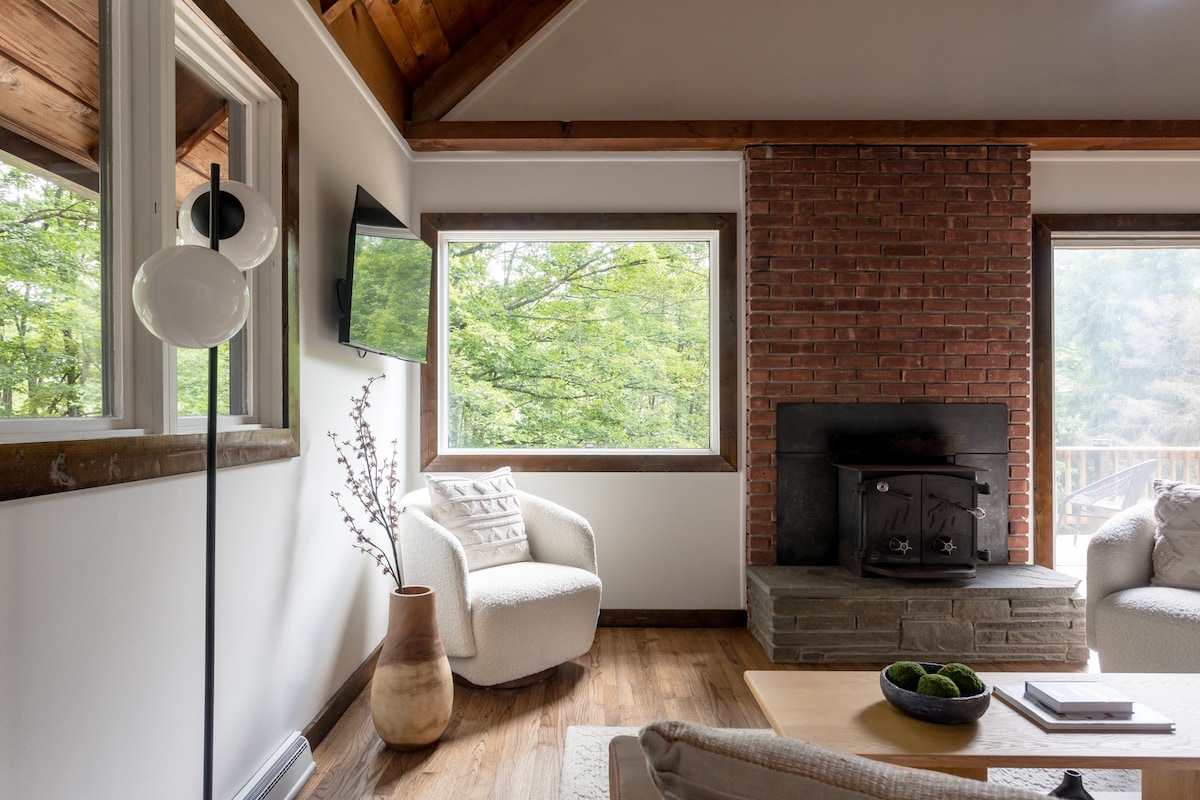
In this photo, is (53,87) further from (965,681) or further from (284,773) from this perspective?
(965,681)

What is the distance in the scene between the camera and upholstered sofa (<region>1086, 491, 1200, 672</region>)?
236 centimetres

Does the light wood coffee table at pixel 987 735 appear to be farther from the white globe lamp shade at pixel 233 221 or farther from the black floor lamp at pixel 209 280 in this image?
the white globe lamp shade at pixel 233 221

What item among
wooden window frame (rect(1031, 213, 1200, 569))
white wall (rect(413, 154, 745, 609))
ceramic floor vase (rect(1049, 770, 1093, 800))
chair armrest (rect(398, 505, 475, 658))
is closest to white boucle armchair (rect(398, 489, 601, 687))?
chair armrest (rect(398, 505, 475, 658))

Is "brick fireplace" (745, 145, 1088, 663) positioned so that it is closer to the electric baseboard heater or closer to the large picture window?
the large picture window

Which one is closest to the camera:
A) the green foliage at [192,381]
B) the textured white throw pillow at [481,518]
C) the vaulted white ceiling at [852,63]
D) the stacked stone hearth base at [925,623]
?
the green foliage at [192,381]

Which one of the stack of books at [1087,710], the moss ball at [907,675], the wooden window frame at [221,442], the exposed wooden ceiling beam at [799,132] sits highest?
the exposed wooden ceiling beam at [799,132]

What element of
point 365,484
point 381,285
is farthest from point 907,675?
point 381,285

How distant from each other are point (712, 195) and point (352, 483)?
2277 mm

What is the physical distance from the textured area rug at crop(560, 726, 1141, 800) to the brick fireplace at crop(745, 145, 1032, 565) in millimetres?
1482

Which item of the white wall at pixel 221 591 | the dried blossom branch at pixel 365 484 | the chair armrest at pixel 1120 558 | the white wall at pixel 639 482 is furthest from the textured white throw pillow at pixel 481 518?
the chair armrest at pixel 1120 558

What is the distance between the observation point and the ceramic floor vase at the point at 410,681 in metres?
2.18

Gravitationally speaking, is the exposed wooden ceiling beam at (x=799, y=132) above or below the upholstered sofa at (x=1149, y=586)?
above

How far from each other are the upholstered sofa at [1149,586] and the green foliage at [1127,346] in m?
1.06

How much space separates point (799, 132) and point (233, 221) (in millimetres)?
2879
